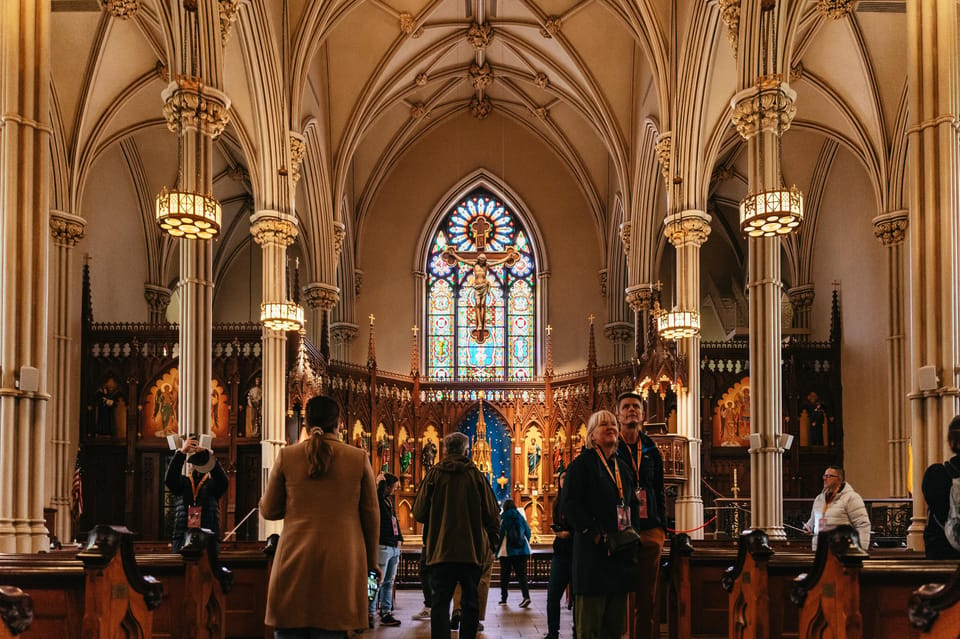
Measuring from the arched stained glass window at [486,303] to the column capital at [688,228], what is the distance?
992 cm

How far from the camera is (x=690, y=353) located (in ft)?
66.5

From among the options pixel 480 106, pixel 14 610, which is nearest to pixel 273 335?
pixel 480 106

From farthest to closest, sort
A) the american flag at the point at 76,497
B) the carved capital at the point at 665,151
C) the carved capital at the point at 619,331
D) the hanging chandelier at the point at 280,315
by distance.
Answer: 1. the carved capital at the point at 619,331
2. the carved capital at the point at 665,151
3. the american flag at the point at 76,497
4. the hanging chandelier at the point at 280,315

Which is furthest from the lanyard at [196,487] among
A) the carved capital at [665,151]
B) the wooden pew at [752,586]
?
the carved capital at [665,151]

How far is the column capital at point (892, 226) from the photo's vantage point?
69.2 ft

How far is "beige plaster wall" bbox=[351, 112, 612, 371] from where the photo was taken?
30734mm

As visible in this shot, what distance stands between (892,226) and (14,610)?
2028 centimetres

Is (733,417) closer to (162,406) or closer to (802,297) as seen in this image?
(802,297)

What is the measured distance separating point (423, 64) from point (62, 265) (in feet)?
35.5

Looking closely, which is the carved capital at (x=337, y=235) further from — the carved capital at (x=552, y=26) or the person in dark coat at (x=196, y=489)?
the person in dark coat at (x=196, y=489)

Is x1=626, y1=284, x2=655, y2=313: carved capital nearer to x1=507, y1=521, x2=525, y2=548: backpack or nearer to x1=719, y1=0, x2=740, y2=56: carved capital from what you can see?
x1=719, y1=0, x2=740, y2=56: carved capital

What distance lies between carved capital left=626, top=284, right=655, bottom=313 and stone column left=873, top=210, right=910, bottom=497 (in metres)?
5.54

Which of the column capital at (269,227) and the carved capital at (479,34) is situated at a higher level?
the carved capital at (479,34)

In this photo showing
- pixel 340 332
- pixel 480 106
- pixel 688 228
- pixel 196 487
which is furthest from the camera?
pixel 480 106
